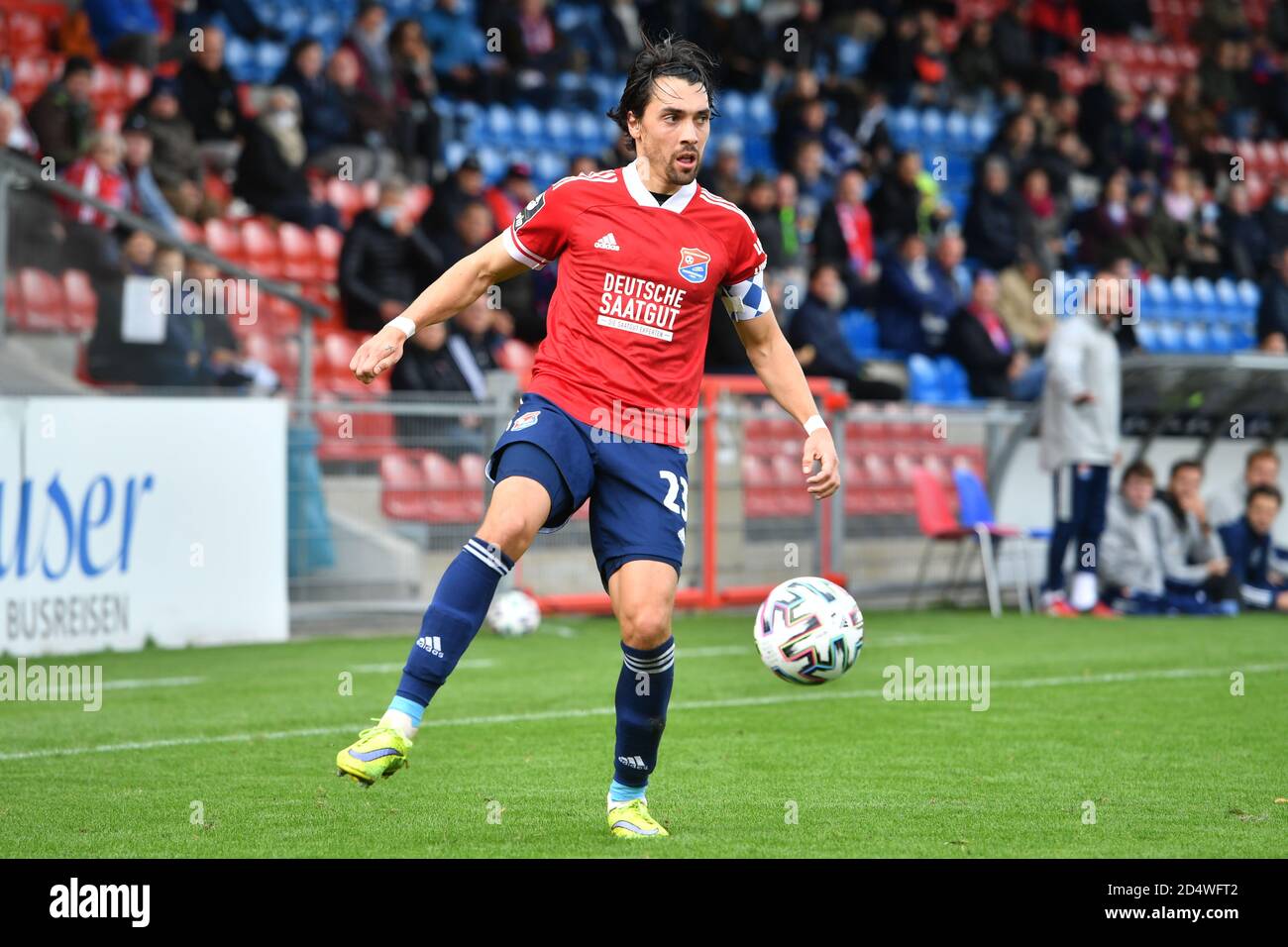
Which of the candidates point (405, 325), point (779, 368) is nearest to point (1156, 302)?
point (779, 368)

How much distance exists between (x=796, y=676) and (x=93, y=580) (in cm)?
651

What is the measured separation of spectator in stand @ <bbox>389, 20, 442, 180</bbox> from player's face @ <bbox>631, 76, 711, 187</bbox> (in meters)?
12.4

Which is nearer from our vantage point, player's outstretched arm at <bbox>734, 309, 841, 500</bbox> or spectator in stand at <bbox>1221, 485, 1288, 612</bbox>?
player's outstretched arm at <bbox>734, 309, 841, 500</bbox>

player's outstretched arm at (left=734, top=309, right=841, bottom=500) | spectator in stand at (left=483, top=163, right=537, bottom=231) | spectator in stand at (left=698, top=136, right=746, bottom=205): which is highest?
spectator in stand at (left=698, top=136, right=746, bottom=205)

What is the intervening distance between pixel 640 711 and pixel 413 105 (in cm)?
1321

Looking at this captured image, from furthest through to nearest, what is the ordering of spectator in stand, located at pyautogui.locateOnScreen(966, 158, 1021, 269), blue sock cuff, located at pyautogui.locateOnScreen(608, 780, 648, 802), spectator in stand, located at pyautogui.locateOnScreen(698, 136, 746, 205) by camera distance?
spectator in stand, located at pyautogui.locateOnScreen(966, 158, 1021, 269)
spectator in stand, located at pyautogui.locateOnScreen(698, 136, 746, 205)
blue sock cuff, located at pyautogui.locateOnScreen(608, 780, 648, 802)

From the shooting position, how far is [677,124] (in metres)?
5.59

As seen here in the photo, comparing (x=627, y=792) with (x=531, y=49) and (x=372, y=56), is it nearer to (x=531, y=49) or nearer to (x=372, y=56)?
(x=372, y=56)

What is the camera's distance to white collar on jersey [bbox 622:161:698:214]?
5.75m

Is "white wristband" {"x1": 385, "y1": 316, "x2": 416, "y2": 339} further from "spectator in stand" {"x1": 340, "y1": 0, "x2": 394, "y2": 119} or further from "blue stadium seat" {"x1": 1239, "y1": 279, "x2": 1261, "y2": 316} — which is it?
"blue stadium seat" {"x1": 1239, "y1": 279, "x2": 1261, "y2": 316}

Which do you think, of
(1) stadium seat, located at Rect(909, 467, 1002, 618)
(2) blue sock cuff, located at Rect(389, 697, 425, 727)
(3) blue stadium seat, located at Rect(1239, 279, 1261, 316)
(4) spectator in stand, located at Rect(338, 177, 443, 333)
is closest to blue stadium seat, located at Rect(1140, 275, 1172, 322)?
(3) blue stadium seat, located at Rect(1239, 279, 1261, 316)

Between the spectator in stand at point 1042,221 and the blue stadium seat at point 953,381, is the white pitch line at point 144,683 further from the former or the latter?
the spectator in stand at point 1042,221
